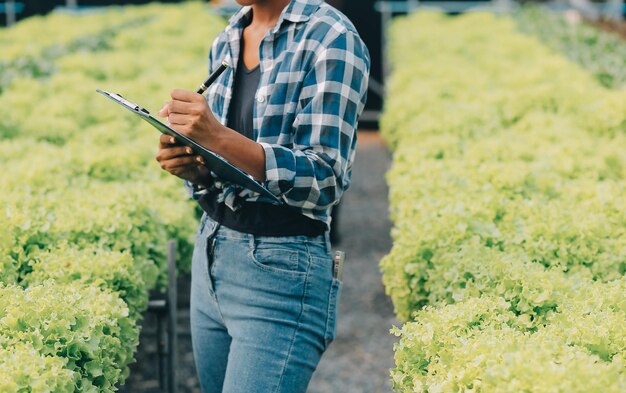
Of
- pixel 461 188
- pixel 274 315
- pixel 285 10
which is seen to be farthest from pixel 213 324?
pixel 461 188

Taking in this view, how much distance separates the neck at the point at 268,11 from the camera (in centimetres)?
332

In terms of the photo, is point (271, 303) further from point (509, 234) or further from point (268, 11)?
point (509, 234)

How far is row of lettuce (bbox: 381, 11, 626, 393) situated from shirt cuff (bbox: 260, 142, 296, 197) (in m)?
0.79

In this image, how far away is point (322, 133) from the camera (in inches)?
120

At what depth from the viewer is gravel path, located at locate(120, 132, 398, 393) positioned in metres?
7.13

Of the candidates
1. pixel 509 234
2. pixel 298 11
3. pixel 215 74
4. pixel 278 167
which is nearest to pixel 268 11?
pixel 298 11

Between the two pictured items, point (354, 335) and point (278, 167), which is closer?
point (278, 167)

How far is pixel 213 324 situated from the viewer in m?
3.46

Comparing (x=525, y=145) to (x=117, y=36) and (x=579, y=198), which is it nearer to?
(x=579, y=198)

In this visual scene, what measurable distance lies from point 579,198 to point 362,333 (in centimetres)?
329

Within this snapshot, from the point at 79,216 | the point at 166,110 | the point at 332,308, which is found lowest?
the point at 79,216

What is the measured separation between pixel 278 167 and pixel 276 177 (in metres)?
0.03

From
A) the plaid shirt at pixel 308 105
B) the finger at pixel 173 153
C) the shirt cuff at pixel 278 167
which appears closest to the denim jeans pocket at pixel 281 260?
the plaid shirt at pixel 308 105

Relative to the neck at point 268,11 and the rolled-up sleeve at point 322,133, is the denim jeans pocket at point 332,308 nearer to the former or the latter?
the rolled-up sleeve at point 322,133
